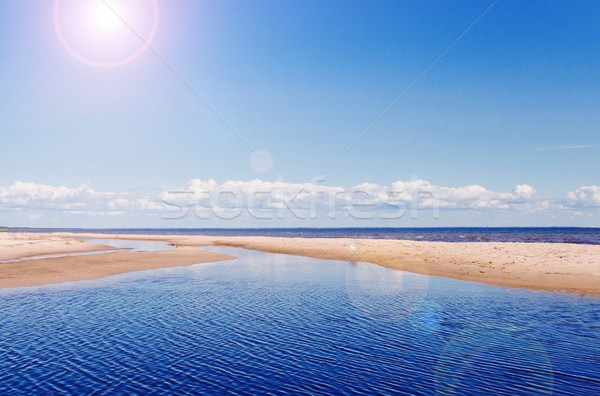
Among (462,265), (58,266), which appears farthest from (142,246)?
(462,265)

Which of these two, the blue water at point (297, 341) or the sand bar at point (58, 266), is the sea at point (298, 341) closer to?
the blue water at point (297, 341)

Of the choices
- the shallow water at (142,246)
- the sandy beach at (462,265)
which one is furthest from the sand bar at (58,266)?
the shallow water at (142,246)

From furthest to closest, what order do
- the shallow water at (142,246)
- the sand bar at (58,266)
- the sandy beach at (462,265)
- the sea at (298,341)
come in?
the shallow water at (142,246) → the sand bar at (58,266) → the sandy beach at (462,265) → the sea at (298,341)

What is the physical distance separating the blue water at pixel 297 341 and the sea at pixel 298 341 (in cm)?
7

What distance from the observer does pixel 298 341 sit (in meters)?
16.8

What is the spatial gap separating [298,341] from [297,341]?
0.15 feet

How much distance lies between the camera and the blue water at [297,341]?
1259cm

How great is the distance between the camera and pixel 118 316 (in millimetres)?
20625

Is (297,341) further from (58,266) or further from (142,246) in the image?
(142,246)

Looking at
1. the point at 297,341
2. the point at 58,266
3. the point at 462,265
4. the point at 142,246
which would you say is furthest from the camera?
the point at 142,246

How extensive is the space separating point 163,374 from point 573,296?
2644 cm

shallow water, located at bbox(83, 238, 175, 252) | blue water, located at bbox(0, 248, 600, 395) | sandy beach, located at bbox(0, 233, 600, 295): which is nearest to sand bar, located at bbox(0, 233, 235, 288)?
sandy beach, located at bbox(0, 233, 600, 295)

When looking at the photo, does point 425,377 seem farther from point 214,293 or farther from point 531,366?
point 214,293

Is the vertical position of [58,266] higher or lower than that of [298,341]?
higher
